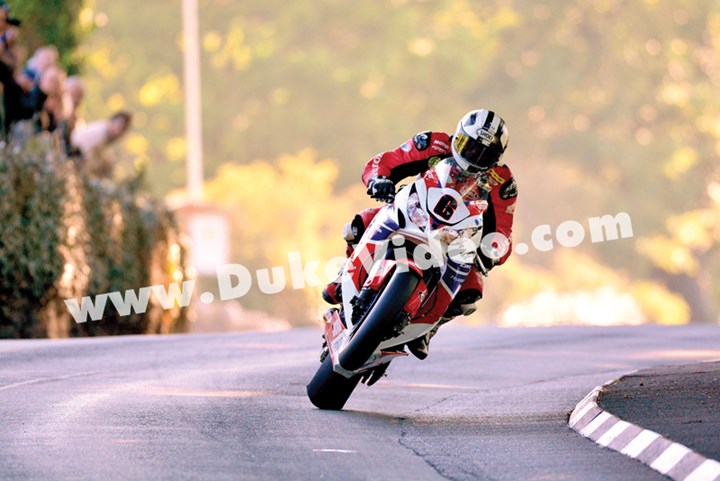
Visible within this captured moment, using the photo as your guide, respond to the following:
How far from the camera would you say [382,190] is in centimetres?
1303

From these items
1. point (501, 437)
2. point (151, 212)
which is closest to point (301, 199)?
point (151, 212)

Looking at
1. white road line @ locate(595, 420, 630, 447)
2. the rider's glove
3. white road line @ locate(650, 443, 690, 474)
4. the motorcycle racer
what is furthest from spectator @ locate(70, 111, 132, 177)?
white road line @ locate(650, 443, 690, 474)

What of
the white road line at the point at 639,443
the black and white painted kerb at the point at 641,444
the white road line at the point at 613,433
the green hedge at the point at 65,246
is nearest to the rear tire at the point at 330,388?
the black and white painted kerb at the point at 641,444

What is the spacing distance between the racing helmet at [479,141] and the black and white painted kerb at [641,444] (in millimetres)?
1790

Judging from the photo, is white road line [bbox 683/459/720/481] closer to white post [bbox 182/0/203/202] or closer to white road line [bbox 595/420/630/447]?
Answer: white road line [bbox 595/420/630/447]

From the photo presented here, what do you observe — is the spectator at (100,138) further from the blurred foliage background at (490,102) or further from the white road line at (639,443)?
the blurred foliage background at (490,102)

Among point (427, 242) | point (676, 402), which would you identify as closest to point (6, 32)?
point (427, 242)

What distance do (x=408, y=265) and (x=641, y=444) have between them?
233cm

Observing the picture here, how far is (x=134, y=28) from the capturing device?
70438mm

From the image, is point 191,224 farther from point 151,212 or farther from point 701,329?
point 701,329

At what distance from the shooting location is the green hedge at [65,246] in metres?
21.1

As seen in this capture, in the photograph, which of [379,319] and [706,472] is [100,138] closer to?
[379,319]

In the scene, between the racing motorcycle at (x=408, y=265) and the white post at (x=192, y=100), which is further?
the white post at (x=192, y=100)

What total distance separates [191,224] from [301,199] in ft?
40.1
